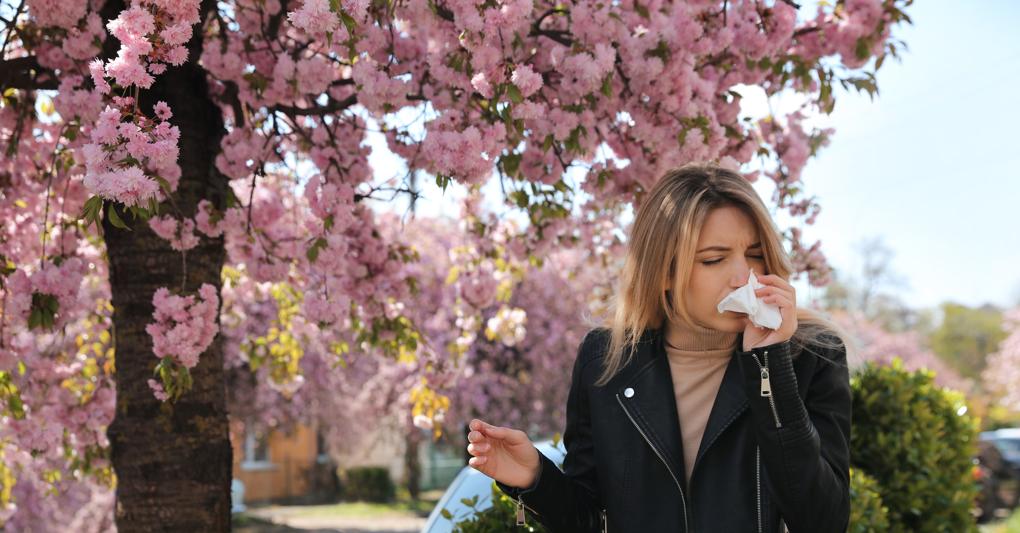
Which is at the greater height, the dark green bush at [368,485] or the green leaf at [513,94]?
the green leaf at [513,94]

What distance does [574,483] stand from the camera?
7.25 ft

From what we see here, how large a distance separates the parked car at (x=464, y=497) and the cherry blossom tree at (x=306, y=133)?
2.79ft

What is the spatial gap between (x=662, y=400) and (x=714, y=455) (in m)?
0.18

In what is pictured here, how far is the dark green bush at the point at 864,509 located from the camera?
139 inches

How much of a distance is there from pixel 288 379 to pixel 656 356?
4.08m

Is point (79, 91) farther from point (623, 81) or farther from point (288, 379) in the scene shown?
point (288, 379)

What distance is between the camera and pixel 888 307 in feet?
142

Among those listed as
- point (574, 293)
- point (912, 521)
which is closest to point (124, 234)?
point (912, 521)

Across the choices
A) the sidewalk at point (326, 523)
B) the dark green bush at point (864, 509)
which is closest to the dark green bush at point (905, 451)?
the dark green bush at point (864, 509)

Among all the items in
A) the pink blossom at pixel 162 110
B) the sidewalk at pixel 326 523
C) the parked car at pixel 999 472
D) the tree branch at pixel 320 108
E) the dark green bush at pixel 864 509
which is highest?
the tree branch at pixel 320 108

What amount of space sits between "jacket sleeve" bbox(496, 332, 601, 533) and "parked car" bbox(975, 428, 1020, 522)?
11418mm

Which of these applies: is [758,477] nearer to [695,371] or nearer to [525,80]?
[695,371]

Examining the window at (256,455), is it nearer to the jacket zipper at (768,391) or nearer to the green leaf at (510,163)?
the green leaf at (510,163)

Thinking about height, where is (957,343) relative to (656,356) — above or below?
above
